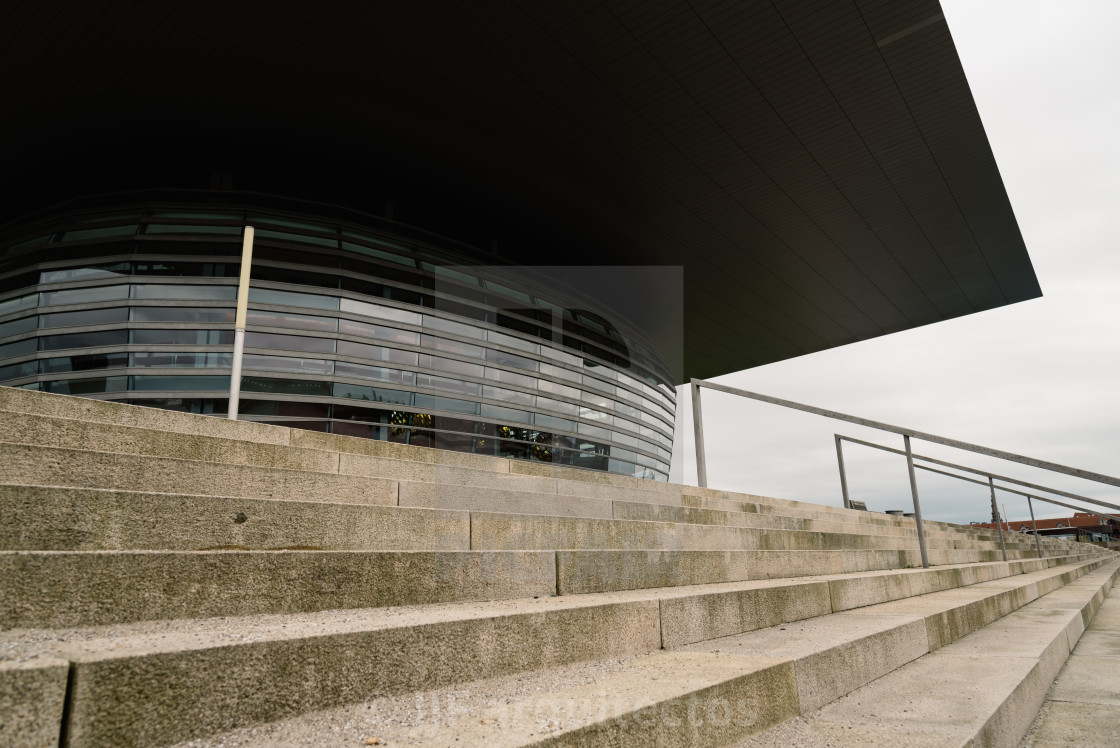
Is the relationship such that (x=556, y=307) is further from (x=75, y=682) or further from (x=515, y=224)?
(x=75, y=682)

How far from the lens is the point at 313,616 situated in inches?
66.9

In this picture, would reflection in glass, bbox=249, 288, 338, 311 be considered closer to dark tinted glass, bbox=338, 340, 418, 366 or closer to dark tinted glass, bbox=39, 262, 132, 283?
dark tinted glass, bbox=338, 340, 418, 366

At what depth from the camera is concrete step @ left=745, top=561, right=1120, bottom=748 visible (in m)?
1.80

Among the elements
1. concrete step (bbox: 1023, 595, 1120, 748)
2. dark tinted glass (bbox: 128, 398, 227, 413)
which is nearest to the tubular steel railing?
concrete step (bbox: 1023, 595, 1120, 748)

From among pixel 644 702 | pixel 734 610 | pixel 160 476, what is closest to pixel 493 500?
pixel 734 610

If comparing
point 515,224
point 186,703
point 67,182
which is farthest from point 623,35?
point 67,182

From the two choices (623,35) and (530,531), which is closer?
(530,531)

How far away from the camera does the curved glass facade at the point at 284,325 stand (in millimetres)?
10672

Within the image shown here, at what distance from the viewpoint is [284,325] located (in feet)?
36.4

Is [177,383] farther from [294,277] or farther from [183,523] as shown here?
[183,523]

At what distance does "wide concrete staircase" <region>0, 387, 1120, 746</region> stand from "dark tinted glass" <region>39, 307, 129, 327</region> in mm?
8740

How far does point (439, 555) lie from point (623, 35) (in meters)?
10.0

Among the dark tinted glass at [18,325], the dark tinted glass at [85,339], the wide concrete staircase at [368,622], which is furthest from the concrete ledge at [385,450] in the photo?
the dark tinted glass at [18,325]

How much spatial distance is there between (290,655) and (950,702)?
217 centimetres
